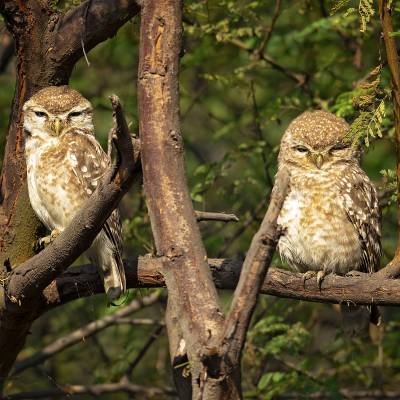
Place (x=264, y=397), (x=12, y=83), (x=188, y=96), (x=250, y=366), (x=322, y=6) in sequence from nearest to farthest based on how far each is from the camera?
(x=264, y=397) → (x=250, y=366) → (x=322, y=6) → (x=188, y=96) → (x=12, y=83)

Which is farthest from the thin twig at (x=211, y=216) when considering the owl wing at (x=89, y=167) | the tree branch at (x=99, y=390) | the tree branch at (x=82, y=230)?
the tree branch at (x=99, y=390)

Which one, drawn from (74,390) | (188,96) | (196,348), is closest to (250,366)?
(74,390)

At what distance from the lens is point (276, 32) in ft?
25.2

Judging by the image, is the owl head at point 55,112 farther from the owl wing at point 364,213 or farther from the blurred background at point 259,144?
the owl wing at point 364,213

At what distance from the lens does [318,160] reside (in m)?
5.94

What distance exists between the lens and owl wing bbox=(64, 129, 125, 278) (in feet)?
18.7

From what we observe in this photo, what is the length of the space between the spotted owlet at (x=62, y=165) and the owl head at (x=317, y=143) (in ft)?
4.10

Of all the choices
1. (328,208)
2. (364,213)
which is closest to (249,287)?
(328,208)

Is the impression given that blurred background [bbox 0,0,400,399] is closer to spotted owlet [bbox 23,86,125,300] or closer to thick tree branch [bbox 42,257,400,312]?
spotted owlet [bbox 23,86,125,300]

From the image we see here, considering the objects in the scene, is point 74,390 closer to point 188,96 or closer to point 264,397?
point 264,397

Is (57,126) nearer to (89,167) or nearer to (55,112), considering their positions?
(55,112)

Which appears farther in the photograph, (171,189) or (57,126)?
(57,126)

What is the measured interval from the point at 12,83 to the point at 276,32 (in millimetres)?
2515

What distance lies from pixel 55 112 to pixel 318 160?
5.58ft
